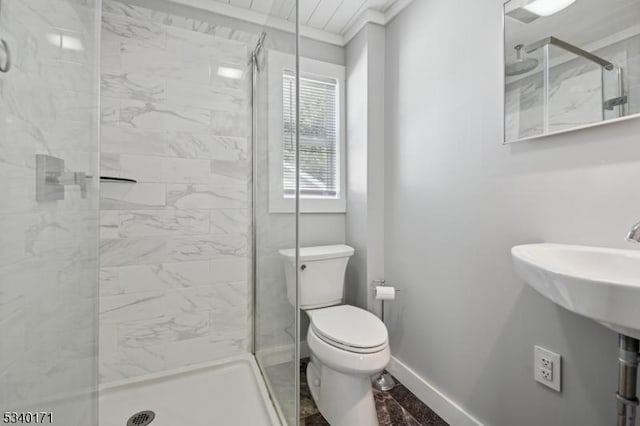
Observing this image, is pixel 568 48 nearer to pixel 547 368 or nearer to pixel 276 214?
pixel 547 368

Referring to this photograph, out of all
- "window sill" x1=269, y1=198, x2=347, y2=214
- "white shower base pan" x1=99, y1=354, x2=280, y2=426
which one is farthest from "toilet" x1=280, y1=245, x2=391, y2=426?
"window sill" x1=269, y1=198, x2=347, y2=214

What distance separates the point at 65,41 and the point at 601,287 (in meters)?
1.43

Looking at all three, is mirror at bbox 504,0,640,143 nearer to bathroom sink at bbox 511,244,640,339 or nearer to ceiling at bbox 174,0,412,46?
bathroom sink at bbox 511,244,640,339

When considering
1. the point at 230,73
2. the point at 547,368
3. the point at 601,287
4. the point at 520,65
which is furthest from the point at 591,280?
the point at 230,73

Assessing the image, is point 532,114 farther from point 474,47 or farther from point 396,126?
point 396,126

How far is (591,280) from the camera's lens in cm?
60

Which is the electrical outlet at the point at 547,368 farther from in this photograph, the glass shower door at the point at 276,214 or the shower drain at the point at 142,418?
the shower drain at the point at 142,418

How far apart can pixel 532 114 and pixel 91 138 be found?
1.63 metres

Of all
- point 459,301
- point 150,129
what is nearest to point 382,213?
point 459,301

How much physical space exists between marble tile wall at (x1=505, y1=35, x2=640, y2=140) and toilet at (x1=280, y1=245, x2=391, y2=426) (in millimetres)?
1022

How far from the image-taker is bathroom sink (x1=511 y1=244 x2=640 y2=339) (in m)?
0.57

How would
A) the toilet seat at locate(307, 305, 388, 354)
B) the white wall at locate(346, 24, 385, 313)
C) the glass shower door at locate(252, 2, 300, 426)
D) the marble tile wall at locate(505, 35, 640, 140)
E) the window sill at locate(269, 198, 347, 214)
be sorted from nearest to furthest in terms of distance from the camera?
1. the marble tile wall at locate(505, 35, 640, 140)
2. the glass shower door at locate(252, 2, 300, 426)
3. the toilet seat at locate(307, 305, 388, 354)
4. the white wall at locate(346, 24, 385, 313)
5. the window sill at locate(269, 198, 347, 214)

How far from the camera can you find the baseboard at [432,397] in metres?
1.30

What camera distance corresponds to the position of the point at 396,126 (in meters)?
1.76
